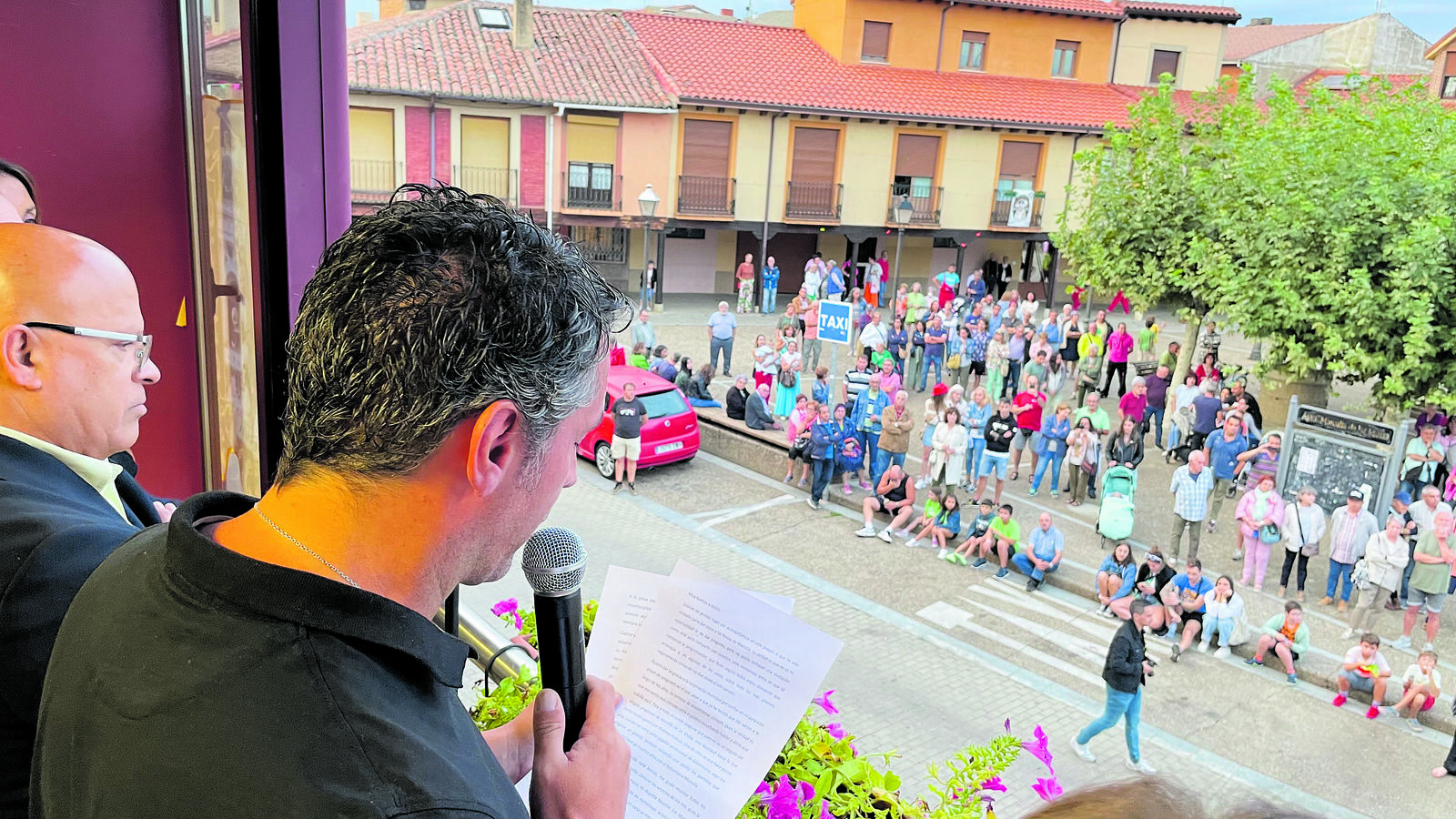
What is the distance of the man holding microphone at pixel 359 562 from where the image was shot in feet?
1.77

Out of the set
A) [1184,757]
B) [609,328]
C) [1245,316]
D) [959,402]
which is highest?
[609,328]

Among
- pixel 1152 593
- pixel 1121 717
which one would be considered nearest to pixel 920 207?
pixel 1152 593

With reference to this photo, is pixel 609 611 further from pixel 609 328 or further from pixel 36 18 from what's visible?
pixel 36 18

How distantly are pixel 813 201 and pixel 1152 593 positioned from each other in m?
10.2

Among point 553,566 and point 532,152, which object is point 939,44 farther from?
point 553,566

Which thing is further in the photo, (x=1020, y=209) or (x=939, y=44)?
(x=1020, y=209)

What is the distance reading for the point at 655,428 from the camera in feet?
25.3

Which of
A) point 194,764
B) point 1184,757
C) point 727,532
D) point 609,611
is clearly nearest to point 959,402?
point 727,532

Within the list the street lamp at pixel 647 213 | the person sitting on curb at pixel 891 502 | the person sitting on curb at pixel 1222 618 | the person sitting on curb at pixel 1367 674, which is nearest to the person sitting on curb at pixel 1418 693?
the person sitting on curb at pixel 1367 674

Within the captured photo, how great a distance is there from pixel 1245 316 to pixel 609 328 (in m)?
8.40

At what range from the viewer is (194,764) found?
1.76 feet

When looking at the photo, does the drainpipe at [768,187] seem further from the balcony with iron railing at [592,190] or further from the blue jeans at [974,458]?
the blue jeans at [974,458]

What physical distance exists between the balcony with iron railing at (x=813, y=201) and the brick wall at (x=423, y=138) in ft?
26.0

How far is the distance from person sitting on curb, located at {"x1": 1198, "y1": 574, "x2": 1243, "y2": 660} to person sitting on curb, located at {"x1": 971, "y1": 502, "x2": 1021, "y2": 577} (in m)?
1.18
